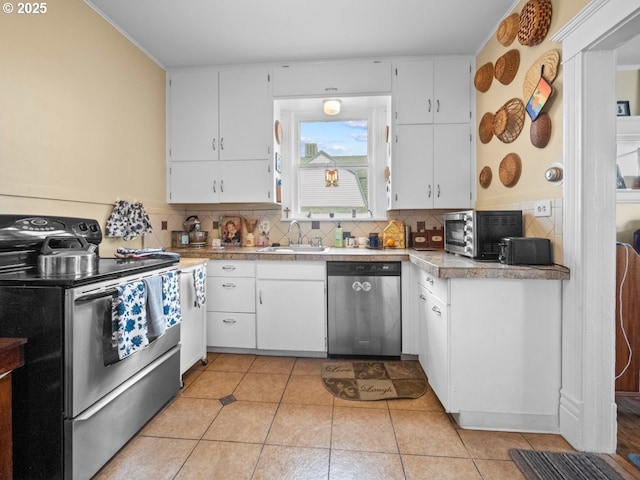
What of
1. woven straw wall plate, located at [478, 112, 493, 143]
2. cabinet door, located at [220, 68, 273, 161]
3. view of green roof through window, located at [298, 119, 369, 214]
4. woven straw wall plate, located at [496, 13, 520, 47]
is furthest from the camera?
view of green roof through window, located at [298, 119, 369, 214]

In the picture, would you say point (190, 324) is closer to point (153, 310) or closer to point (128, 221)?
point (153, 310)

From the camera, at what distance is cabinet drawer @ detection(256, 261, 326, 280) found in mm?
2609

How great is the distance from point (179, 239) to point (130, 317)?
1678mm

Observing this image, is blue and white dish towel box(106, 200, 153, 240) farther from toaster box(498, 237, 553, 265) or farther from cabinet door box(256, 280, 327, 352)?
toaster box(498, 237, 553, 265)

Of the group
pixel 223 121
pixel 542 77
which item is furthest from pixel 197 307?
pixel 542 77

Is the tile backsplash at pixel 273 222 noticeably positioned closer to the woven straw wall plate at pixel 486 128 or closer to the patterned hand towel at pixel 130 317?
the woven straw wall plate at pixel 486 128

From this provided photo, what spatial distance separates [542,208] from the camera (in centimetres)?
188

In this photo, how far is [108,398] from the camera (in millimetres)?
1450

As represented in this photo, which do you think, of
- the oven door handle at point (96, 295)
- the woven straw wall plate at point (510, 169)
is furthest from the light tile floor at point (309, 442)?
the woven straw wall plate at point (510, 169)

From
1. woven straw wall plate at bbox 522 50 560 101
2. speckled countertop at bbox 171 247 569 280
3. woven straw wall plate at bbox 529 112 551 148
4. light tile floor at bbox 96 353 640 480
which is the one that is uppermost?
woven straw wall plate at bbox 522 50 560 101

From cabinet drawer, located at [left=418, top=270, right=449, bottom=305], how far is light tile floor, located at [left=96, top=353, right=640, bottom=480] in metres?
0.70

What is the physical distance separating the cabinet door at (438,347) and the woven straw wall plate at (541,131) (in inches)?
44.2

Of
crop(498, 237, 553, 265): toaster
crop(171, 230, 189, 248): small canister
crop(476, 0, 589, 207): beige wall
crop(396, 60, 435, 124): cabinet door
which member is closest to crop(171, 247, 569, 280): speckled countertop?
crop(498, 237, 553, 265): toaster

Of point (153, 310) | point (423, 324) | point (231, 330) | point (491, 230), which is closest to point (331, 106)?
point (491, 230)
